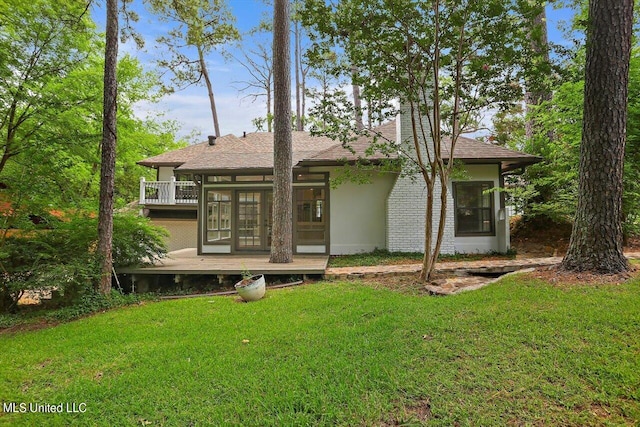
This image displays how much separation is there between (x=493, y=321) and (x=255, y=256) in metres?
7.10

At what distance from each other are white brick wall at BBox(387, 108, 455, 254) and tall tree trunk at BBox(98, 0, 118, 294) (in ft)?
21.4

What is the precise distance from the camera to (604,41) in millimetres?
4227

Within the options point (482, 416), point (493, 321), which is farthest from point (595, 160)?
point (482, 416)

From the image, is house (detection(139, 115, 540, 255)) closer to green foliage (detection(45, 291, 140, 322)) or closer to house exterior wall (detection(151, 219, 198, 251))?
green foliage (detection(45, 291, 140, 322))

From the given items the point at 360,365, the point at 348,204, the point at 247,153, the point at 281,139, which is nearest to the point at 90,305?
the point at 360,365

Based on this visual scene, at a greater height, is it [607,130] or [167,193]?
[167,193]

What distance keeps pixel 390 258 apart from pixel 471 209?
292 centimetres

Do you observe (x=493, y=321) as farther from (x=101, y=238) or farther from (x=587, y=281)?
(x=101, y=238)

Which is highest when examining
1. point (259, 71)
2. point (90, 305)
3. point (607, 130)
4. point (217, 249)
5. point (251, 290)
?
point (259, 71)

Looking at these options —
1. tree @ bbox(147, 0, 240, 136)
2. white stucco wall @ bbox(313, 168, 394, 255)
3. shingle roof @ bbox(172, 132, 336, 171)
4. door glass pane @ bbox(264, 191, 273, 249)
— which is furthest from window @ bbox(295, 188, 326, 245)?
tree @ bbox(147, 0, 240, 136)

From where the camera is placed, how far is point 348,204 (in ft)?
31.4

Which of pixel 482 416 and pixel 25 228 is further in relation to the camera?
pixel 25 228

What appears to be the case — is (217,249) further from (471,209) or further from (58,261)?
(471,209)

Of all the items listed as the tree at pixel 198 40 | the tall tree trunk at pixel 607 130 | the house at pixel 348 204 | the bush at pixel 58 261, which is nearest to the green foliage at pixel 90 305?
the bush at pixel 58 261
